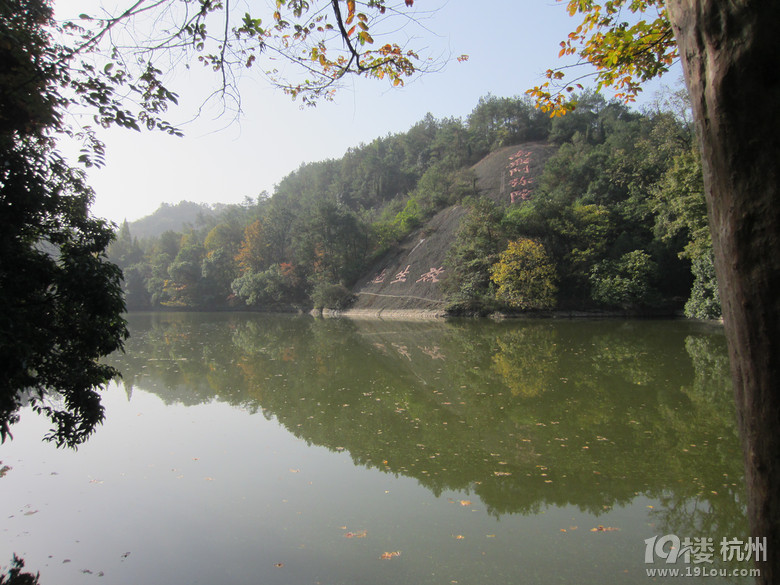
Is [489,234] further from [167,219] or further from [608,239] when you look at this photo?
[167,219]

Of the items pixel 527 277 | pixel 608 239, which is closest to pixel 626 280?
pixel 608 239

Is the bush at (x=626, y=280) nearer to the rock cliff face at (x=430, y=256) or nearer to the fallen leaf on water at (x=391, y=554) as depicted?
the rock cliff face at (x=430, y=256)

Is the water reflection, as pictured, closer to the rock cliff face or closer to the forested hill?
the forested hill

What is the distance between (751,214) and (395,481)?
4.41m

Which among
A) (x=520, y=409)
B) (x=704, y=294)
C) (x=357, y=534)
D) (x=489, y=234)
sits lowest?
(x=357, y=534)

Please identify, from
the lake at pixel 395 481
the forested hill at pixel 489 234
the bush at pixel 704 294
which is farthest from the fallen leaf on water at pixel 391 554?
the bush at pixel 704 294

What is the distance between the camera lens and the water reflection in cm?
465

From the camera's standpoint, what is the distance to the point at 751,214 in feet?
4.98

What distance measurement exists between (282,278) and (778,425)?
130 feet

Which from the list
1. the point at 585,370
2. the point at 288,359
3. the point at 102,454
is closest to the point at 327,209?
the point at 288,359

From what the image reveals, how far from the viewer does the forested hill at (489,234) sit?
21922 mm

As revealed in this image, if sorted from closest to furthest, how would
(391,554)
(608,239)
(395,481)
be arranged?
(391,554) → (395,481) → (608,239)

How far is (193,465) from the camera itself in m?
5.83

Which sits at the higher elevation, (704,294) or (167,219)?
(167,219)
